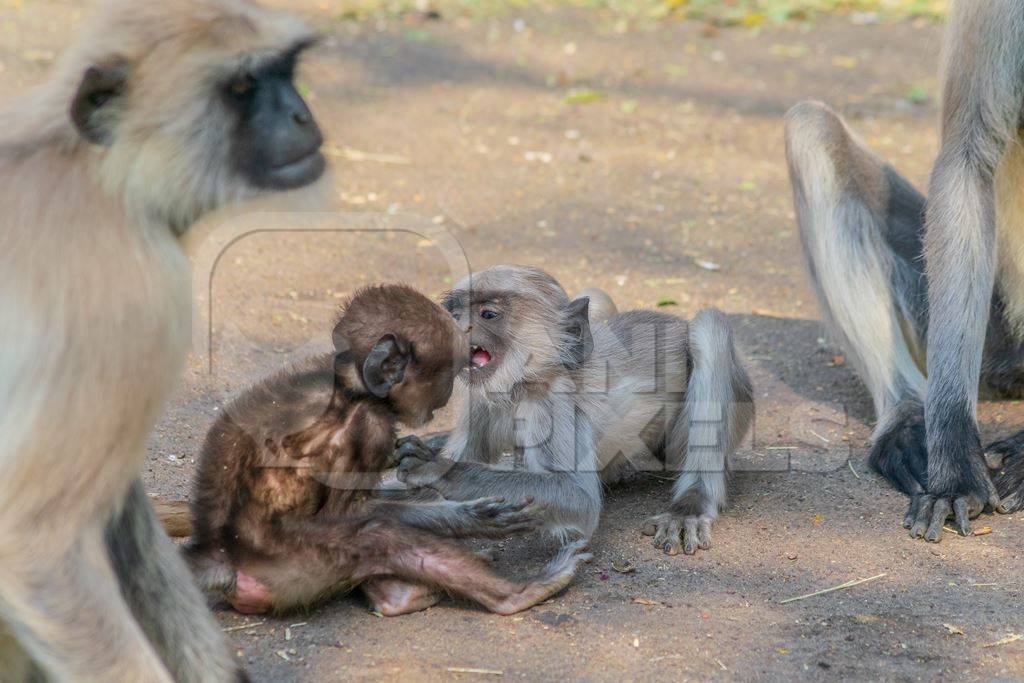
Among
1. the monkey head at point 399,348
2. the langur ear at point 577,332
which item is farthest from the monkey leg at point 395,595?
the langur ear at point 577,332

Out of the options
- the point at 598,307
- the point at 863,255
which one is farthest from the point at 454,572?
the point at 863,255

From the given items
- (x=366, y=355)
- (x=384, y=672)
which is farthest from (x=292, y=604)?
(x=366, y=355)

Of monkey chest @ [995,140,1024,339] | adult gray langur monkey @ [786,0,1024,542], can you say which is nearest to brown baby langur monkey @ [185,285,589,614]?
adult gray langur monkey @ [786,0,1024,542]

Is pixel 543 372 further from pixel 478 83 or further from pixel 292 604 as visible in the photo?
pixel 478 83

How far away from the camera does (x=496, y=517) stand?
3.38 metres

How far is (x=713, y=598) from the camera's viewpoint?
3.40 meters

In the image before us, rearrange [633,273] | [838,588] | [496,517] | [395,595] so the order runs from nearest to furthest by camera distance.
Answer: [395,595] < [496,517] < [838,588] < [633,273]

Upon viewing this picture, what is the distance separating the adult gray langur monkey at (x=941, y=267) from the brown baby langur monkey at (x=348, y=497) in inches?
50.2

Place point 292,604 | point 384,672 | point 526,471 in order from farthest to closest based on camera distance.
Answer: point 526,471 → point 292,604 → point 384,672

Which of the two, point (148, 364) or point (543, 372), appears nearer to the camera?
point (148, 364)

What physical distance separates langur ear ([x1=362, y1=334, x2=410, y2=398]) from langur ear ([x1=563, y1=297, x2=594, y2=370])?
623 millimetres

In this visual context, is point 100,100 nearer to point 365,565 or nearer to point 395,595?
point 365,565

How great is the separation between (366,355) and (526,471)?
61 centimetres

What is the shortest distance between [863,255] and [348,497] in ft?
7.17
